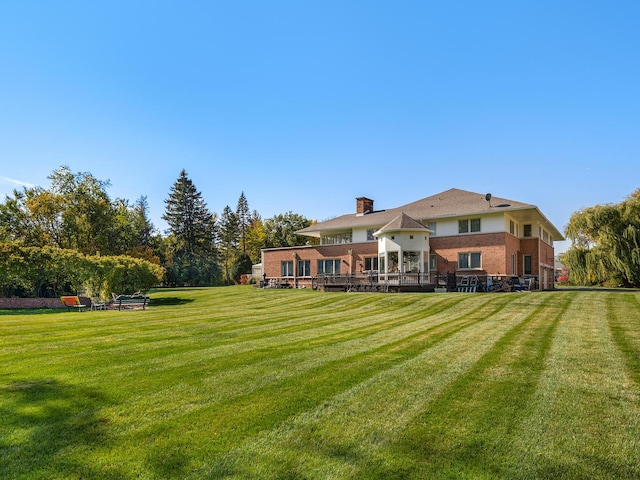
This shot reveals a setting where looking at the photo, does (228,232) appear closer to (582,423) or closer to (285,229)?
(285,229)

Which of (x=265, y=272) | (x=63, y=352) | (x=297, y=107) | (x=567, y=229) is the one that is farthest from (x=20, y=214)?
(x=567, y=229)

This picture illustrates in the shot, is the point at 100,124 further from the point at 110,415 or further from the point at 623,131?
the point at 623,131

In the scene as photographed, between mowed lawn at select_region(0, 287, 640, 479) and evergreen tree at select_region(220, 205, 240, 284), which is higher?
evergreen tree at select_region(220, 205, 240, 284)

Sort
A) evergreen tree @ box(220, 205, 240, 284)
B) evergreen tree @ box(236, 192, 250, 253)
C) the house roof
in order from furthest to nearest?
evergreen tree @ box(220, 205, 240, 284)
evergreen tree @ box(236, 192, 250, 253)
the house roof

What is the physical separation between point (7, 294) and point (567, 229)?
137 feet

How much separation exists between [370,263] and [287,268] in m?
8.11

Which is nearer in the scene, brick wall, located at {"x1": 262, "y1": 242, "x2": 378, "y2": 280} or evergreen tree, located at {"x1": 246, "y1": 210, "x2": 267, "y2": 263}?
brick wall, located at {"x1": 262, "y1": 242, "x2": 378, "y2": 280}

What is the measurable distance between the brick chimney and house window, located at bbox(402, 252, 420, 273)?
9125mm

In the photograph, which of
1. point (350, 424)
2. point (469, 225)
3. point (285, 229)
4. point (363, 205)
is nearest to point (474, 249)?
point (469, 225)

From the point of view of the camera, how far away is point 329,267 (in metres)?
33.8

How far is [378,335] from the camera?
9.95 m

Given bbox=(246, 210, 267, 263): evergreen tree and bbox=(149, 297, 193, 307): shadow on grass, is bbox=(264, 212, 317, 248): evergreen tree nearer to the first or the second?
bbox=(246, 210, 267, 263): evergreen tree

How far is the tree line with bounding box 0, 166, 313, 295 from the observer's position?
38562mm

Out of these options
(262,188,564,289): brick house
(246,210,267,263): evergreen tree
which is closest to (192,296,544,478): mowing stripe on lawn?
(262,188,564,289): brick house
